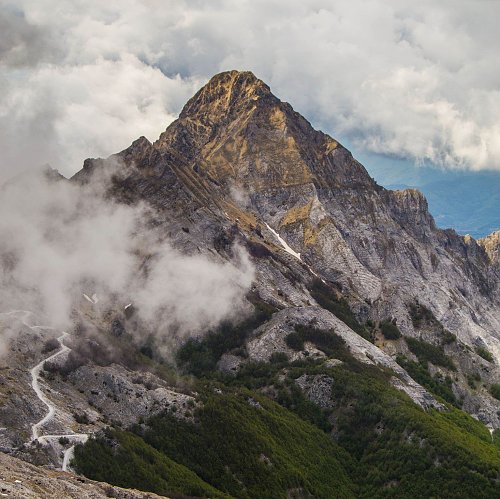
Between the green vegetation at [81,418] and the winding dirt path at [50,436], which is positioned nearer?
the winding dirt path at [50,436]

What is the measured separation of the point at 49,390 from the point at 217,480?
57.6 meters

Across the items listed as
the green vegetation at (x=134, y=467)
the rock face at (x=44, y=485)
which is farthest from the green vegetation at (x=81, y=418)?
the rock face at (x=44, y=485)

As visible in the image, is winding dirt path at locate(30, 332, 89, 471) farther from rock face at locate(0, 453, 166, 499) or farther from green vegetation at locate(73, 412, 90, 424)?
rock face at locate(0, 453, 166, 499)

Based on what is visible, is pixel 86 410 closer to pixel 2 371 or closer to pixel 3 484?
pixel 2 371

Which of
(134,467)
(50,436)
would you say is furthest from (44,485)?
(134,467)

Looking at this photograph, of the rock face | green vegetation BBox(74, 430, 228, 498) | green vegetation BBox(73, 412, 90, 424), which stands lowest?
the rock face

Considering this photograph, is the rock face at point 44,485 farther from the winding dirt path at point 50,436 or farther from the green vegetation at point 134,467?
the green vegetation at point 134,467

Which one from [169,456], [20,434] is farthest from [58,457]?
[169,456]

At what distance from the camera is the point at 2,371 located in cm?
18612

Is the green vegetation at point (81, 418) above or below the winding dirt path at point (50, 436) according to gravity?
above

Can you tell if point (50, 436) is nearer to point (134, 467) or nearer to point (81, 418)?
point (81, 418)

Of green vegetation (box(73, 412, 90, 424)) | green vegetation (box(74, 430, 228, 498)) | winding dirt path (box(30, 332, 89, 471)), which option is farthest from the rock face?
green vegetation (box(73, 412, 90, 424))

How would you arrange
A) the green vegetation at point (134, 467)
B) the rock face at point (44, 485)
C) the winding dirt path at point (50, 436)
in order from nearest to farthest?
the rock face at point (44, 485) < the winding dirt path at point (50, 436) < the green vegetation at point (134, 467)

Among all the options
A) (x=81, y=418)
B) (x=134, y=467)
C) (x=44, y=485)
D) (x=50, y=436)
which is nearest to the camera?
(x=44, y=485)
